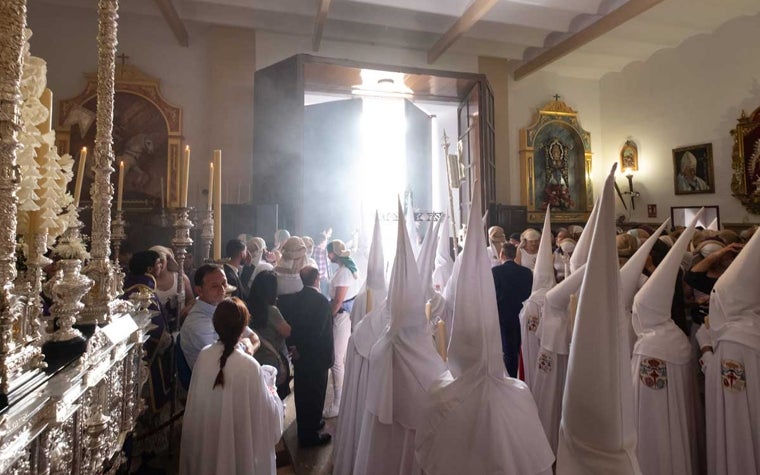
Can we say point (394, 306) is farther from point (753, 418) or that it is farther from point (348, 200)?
point (348, 200)

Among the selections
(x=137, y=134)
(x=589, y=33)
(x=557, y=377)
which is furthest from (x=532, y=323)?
(x=137, y=134)

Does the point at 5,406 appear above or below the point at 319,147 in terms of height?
below

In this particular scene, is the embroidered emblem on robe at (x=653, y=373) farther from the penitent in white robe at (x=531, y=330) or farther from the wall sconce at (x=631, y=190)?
the wall sconce at (x=631, y=190)

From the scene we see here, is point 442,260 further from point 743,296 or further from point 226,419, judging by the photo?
point 226,419

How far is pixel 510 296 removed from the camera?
4363 millimetres

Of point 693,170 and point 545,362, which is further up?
point 693,170

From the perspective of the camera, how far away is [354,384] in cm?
309

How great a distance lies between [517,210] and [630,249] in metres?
7.20

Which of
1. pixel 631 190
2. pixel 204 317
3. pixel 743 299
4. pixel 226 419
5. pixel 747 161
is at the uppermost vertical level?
pixel 747 161

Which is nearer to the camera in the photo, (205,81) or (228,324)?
(228,324)

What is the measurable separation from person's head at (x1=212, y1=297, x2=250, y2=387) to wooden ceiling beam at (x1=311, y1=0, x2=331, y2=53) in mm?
6626

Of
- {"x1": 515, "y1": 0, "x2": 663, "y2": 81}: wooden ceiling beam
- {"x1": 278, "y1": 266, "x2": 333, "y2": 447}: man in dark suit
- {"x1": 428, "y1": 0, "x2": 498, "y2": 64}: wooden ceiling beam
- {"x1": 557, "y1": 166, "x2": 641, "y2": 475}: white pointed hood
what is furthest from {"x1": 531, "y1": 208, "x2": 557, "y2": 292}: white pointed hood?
{"x1": 515, "y1": 0, "x2": 663, "y2": 81}: wooden ceiling beam

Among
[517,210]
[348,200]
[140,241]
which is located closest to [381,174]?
[348,200]

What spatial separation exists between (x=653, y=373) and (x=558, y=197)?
375 inches
